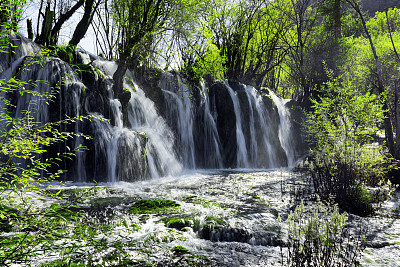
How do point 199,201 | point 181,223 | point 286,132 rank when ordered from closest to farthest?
point 181,223, point 199,201, point 286,132

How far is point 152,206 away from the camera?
7.54m

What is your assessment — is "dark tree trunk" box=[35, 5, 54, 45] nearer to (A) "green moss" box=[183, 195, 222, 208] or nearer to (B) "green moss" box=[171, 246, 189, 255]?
(A) "green moss" box=[183, 195, 222, 208]

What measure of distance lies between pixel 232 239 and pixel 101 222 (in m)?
3.03

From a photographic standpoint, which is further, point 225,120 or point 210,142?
point 225,120

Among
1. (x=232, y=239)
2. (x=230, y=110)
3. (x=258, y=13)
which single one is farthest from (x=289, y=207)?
(x=258, y=13)

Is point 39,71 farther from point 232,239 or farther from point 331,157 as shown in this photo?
point 331,157

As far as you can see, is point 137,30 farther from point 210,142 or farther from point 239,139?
point 239,139

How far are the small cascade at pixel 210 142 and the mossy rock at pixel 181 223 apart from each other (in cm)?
1330

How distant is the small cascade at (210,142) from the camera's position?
19.8 m

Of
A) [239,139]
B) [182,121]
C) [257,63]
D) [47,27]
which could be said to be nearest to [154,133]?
[182,121]

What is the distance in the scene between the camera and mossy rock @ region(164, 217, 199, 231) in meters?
6.03

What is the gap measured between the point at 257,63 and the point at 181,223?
26312 millimetres

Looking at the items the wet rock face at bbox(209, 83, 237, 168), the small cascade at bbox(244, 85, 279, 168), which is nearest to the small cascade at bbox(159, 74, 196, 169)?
the wet rock face at bbox(209, 83, 237, 168)

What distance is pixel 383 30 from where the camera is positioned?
49.1m
